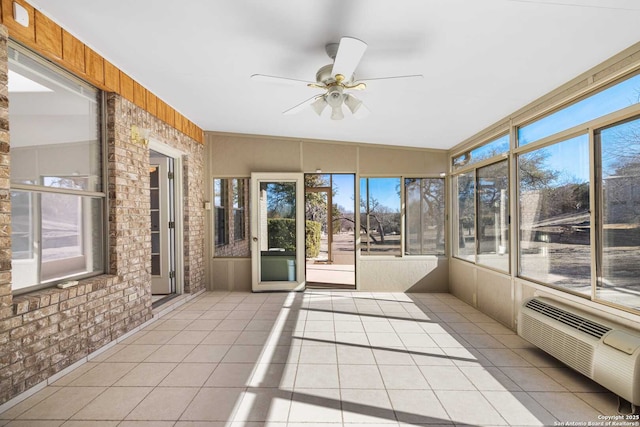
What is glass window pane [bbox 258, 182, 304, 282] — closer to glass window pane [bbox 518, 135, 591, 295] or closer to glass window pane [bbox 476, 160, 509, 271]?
glass window pane [bbox 476, 160, 509, 271]

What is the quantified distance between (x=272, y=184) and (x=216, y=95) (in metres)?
1.99

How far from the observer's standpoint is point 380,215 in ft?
18.0

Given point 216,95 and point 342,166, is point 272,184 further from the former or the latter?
point 216,95

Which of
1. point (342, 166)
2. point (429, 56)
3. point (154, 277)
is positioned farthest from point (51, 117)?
point (342, 166)

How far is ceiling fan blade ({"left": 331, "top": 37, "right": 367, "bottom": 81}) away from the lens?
1.91 metres

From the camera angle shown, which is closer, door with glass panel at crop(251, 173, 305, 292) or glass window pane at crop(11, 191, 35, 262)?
glass window pane at crop(11, 191, 35, 262)

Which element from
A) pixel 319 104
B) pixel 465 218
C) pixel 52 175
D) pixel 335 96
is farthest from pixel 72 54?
pixel 465 218

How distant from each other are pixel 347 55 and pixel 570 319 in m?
2.73

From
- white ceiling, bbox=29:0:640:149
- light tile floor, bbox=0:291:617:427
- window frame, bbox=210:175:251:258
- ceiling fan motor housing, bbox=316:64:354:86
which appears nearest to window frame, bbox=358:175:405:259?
light tile floor, bbox=0:291:617:427

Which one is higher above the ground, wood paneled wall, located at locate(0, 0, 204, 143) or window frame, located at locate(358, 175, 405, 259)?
wood paneled wall, located at locate(0, 0, 204, 143)

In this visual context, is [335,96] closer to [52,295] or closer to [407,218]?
[52,295]

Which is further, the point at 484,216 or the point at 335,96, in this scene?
the point at 484,216

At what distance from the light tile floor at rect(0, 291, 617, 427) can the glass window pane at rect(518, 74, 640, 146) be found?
7.06 feet

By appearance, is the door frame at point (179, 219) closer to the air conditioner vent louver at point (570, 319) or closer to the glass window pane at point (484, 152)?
the glass window pane at point (484, 152)
